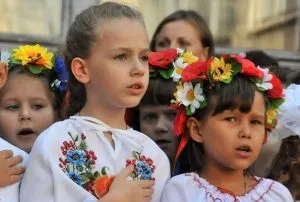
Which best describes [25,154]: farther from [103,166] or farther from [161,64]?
[161,64]

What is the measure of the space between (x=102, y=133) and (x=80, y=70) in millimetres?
288

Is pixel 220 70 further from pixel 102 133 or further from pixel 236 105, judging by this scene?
pixel 102 133

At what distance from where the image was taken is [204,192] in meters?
3.26

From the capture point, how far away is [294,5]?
6871mm

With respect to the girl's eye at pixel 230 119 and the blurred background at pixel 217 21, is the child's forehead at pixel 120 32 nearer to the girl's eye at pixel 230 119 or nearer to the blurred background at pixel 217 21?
the girl's eye at pixel 230 119

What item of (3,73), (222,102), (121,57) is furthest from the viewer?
(3,73)

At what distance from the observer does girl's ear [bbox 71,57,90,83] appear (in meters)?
3.30

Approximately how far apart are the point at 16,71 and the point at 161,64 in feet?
2.32

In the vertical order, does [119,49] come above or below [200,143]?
above

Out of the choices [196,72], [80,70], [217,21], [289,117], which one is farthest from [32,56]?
[217,21]

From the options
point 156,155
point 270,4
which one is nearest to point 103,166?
point 156,155

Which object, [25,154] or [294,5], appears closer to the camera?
[25,154]

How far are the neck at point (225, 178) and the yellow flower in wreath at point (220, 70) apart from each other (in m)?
0.37

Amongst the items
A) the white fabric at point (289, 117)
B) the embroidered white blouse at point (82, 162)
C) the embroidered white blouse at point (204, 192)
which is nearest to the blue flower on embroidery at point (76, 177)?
the embroidered white blouse at point (82, 162)
